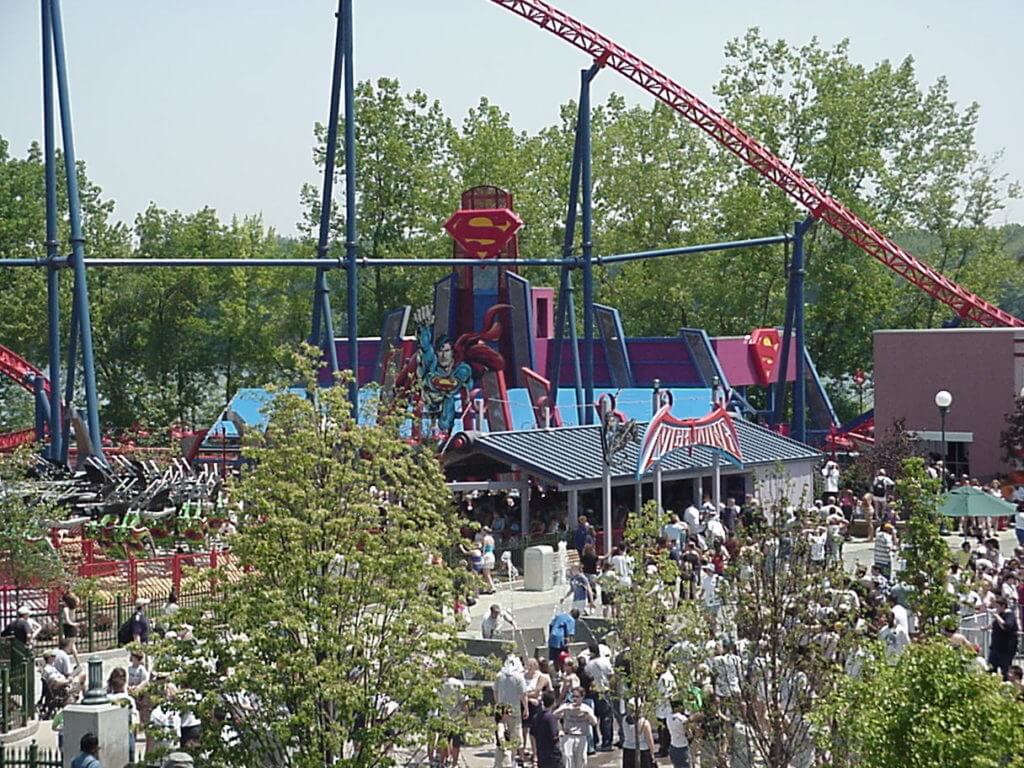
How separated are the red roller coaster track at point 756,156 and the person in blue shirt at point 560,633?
2509 centimetres

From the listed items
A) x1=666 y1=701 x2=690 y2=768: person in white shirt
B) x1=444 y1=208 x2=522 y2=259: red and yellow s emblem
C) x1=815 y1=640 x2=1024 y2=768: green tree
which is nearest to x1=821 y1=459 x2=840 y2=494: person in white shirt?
x1=444 y1=208 x2=522 y2=259: red and yellow s emblem

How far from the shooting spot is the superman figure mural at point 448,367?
43375 mm

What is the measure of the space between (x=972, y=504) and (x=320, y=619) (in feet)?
57.2

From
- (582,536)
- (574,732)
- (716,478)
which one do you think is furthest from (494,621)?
(716,478)

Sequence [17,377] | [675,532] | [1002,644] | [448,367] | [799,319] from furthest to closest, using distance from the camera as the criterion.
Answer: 1. [17,377]
2. [799,319]
3. [448,367]
4. [675,532]
5. [1002,644]

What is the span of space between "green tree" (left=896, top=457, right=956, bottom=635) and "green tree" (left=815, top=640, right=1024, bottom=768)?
4.07m

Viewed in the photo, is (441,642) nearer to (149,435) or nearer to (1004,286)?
(149,435)

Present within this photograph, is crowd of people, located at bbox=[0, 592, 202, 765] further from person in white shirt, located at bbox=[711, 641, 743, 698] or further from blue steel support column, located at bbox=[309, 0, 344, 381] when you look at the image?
blue steel support column, located at bbox=[309, 0, 344, 381]

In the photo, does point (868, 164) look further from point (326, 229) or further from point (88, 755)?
point (88, 755)

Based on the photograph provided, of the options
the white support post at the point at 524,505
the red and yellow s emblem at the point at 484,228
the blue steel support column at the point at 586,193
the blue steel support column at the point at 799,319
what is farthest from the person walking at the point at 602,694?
the red and yellow s emblem at the point at 484,228

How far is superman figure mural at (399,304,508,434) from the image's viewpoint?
43.4 meters

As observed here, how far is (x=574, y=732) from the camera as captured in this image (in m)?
17.3

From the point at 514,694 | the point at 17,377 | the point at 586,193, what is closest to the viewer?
the point at 514,694

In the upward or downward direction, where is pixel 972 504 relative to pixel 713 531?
upward
